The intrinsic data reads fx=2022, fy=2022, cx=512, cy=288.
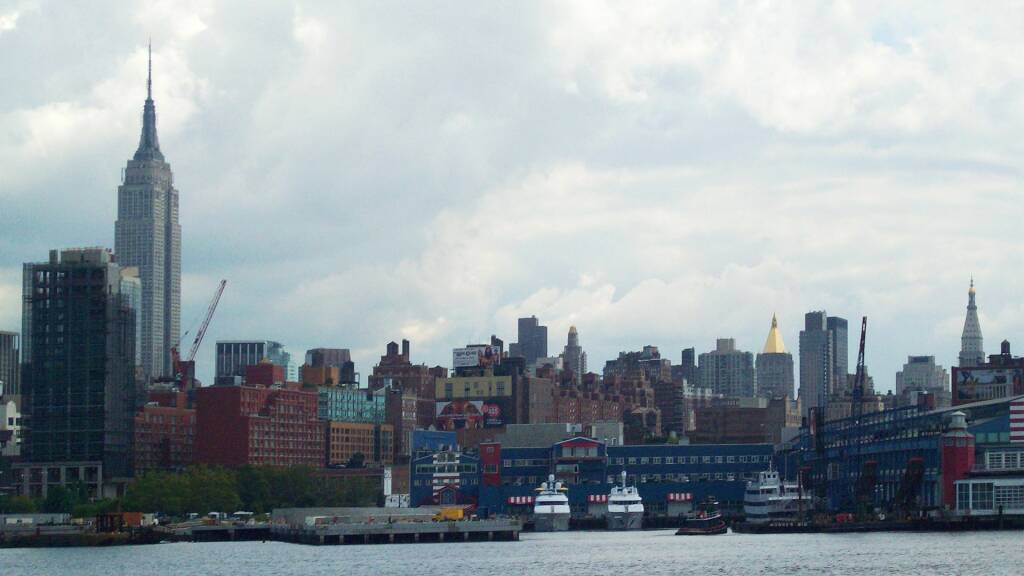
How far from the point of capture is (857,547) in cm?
18425

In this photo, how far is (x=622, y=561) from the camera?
584 feet

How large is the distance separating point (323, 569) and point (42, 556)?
3950 centimetres

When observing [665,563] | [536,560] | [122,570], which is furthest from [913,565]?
[122,570]

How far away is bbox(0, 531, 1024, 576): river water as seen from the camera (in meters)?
158

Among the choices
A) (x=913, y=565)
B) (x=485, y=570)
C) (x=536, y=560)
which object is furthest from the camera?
(x=536, y=560)

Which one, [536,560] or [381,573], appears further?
[536,560]

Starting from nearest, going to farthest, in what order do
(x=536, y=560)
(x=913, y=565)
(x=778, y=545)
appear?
1. (x=913, y=565)
2. (x=536, y=560)
3. (x=778, y=545)

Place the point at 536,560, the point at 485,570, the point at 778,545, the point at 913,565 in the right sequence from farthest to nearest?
the point at 778,545 < the point at 536,560 < the point at 485,570 < the point at 913,565

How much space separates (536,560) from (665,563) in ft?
43.5

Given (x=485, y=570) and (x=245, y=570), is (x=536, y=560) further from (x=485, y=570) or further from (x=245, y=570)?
(x=245, y=570)

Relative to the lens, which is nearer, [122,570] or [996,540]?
[122,570]

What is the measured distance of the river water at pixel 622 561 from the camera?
158500mm

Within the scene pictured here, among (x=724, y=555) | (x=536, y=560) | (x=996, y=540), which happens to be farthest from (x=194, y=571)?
(x=996, y=540)

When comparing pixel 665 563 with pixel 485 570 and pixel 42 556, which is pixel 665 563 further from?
pixel 42 556
